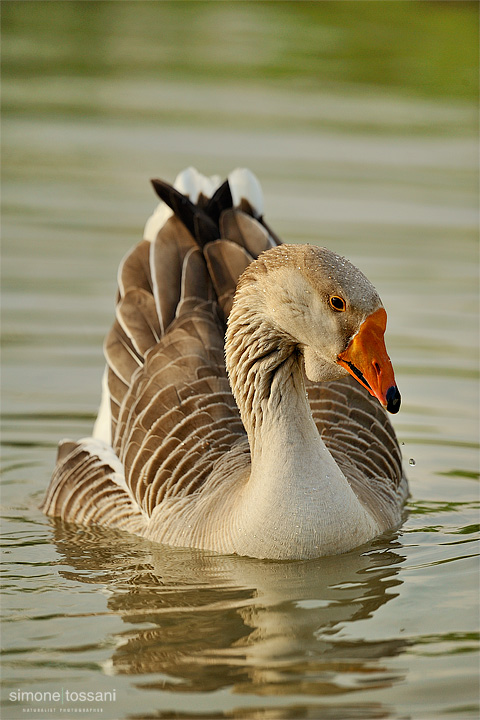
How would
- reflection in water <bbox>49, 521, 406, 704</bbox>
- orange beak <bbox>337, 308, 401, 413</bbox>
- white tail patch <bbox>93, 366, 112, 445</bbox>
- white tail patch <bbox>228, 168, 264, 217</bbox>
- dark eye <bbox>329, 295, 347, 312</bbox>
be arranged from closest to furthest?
1. reflection in water <bbox>49, 521, 406, 704</bbox>
2. orange beak <bbox>337, 308, 401, 413</bbox>
3. dark eye <bbox>329, 295, 347, 312</bbox>
4. white tail patch <bbox>93, 366, 112, 445</bbox>
5. white tail patch <bbox>228, 168, 264, 217</bbox>

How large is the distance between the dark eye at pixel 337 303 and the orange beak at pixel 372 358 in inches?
5.7

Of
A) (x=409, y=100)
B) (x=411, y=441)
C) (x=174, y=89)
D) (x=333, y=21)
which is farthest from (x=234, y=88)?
(x=411, y=441)


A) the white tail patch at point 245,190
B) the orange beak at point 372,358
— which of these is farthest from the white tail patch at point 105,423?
the orange beak at point 372,358

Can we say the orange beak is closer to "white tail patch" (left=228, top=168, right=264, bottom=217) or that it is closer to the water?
the water

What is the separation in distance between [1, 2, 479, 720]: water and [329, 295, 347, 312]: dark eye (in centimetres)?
162

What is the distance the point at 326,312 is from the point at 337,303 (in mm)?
94

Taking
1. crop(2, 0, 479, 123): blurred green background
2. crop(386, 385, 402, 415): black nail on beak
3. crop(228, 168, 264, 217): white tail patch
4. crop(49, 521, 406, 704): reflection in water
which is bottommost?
crop(49, 521, 406, 704): reflection in water

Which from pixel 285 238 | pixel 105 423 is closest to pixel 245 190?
pixel 105 423

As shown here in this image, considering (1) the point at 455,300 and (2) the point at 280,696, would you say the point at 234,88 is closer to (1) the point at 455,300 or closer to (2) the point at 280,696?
(1) the point at 455,300

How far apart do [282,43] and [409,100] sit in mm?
5027

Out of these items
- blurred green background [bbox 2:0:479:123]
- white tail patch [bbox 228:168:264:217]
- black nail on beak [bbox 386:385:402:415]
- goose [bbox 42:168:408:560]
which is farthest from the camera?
blurred green background [bbox 2:0:479:123]

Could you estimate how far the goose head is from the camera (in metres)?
6.34

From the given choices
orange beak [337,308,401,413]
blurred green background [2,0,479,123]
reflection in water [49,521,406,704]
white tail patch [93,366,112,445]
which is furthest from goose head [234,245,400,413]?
blurred green background [2,0,479,123]

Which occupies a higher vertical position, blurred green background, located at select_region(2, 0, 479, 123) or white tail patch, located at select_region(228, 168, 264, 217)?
blurred green background, located at select_region(2, 0, 479, 123)
